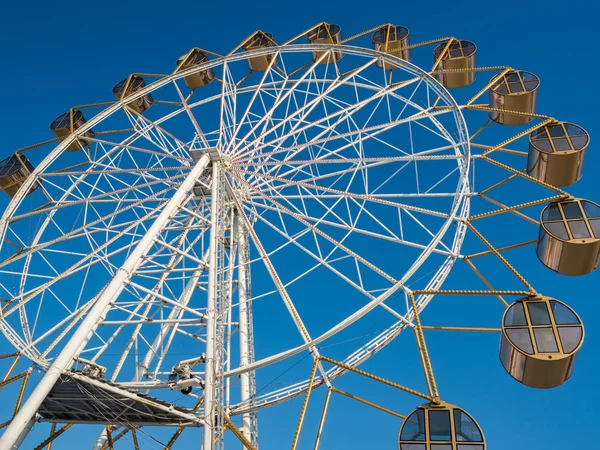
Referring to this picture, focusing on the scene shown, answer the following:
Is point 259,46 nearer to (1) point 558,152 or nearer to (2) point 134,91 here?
(2) point 134,91

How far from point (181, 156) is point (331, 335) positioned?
26.6ft

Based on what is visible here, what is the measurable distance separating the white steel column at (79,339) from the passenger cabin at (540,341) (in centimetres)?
678

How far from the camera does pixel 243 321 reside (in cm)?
1546

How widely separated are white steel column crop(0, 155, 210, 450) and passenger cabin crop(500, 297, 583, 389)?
6783mm

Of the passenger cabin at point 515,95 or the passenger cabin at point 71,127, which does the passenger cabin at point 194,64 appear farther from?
the passenger cabin at point 515,95

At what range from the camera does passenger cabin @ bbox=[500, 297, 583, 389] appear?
11.5 meters

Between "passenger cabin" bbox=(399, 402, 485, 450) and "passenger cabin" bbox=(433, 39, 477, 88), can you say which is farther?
"passenger cabin" bbox=(433, 39, 477, 88)

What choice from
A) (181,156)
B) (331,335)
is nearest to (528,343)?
(331,335)

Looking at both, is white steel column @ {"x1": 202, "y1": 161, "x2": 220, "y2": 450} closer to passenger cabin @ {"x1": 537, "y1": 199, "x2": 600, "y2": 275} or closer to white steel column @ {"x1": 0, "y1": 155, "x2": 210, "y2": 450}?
white steel column @ {"x1": 0, "y1": 155, "x2": 210, "y2": 450}

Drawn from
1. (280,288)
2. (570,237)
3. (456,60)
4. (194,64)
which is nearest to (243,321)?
(280,288)

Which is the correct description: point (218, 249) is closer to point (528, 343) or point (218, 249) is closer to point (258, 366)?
point (258, 366)

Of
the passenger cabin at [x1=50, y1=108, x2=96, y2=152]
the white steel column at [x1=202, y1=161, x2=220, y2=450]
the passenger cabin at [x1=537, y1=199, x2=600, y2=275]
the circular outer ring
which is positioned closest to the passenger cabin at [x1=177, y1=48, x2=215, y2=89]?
the circular outer ring

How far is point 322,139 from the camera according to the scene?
16.8 m

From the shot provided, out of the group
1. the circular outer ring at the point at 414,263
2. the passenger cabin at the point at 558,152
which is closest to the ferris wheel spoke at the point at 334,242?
the circular outer ring at the point at 414,263
